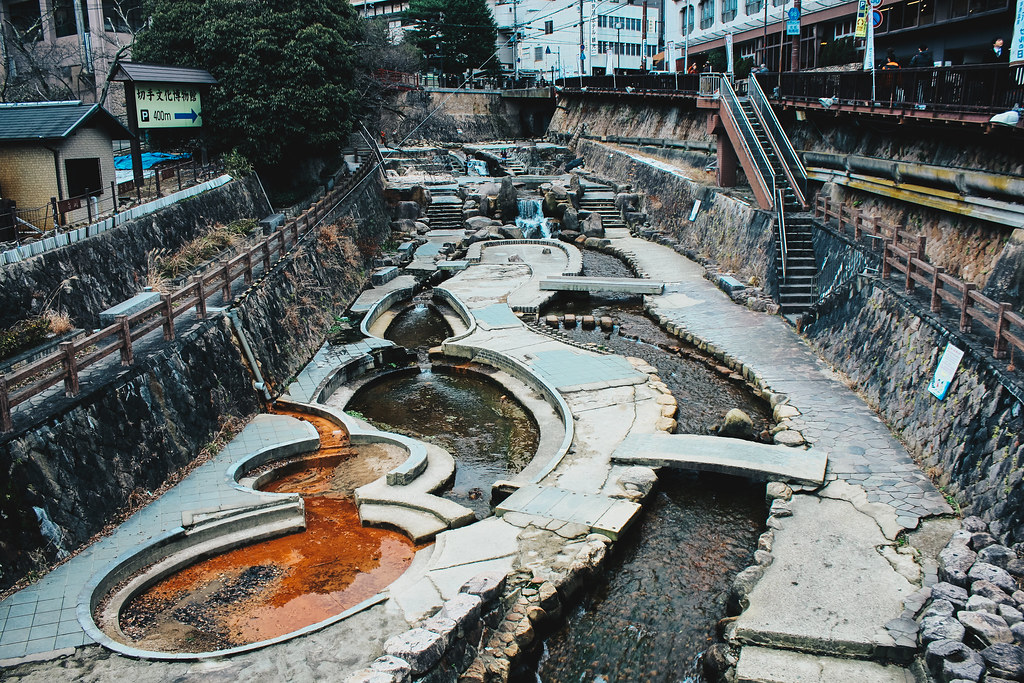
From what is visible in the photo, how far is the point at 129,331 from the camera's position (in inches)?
555

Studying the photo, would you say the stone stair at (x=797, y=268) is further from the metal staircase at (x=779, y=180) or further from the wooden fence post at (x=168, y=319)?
the wooden fence post at (x=168, y=319)

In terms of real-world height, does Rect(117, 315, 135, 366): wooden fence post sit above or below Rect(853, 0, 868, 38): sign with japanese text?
below

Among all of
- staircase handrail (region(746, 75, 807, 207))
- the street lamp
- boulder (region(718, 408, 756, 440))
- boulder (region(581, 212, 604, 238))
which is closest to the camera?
boulder (region(718, 408, 756, 440))

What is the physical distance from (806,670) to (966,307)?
7.80 meters

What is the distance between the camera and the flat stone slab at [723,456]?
13703 mm

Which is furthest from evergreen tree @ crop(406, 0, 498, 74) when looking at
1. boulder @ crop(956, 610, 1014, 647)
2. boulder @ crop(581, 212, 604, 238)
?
boulder @ crop(956, 610, 1014, 647)

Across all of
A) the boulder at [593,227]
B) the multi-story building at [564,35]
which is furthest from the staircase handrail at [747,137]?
the multi-story building at [564,35]

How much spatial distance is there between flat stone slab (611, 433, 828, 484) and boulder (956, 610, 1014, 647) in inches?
164

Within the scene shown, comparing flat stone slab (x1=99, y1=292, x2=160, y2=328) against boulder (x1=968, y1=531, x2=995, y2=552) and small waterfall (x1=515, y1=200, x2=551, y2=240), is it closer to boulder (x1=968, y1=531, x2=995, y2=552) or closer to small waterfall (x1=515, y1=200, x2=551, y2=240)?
boulder (x1=968, y1=531, x2=995, y2=552)

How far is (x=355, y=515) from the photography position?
1358cm

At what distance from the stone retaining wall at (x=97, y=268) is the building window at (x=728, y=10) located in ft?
110

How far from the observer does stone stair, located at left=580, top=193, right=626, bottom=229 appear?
39.7 metres

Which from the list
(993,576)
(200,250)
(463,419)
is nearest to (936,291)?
(993,576)

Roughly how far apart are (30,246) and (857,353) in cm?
1921
